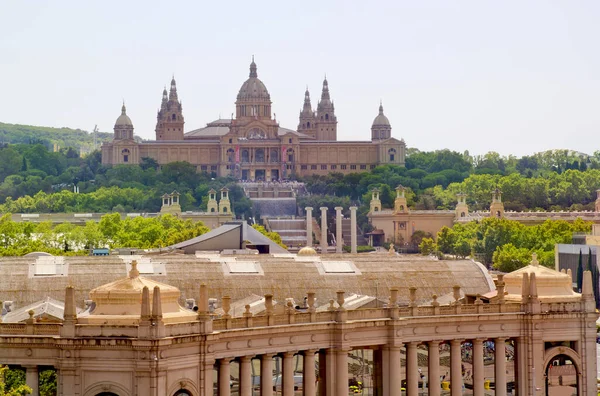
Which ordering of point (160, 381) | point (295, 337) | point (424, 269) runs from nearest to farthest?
1. point (160, 381)
2. point (295, 337)
3. point (424, 269)

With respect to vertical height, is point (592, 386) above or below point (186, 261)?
below

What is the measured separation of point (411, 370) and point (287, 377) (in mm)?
7273

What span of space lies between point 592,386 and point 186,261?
1814 cm

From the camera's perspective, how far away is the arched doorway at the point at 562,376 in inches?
3285

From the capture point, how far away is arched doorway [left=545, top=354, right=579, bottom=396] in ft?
274

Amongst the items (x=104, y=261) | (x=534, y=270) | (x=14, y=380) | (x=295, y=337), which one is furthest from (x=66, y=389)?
(x=534, y=270)

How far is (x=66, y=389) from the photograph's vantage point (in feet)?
219

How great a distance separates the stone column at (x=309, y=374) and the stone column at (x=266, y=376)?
6.76ft

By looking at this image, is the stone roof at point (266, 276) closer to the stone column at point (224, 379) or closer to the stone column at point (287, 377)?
the stone column at point (287, 377)

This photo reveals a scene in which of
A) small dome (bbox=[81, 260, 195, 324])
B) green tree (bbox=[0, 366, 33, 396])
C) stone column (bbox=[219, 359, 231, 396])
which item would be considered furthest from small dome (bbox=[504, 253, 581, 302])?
green tree (bbox=[0, 366, 33, 396])

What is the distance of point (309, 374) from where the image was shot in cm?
7488

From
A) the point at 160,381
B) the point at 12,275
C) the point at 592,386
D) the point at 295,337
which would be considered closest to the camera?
the point at 160,381

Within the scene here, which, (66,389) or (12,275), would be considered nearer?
(66,389)

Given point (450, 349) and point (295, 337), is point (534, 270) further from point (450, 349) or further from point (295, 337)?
point (295, 337)
